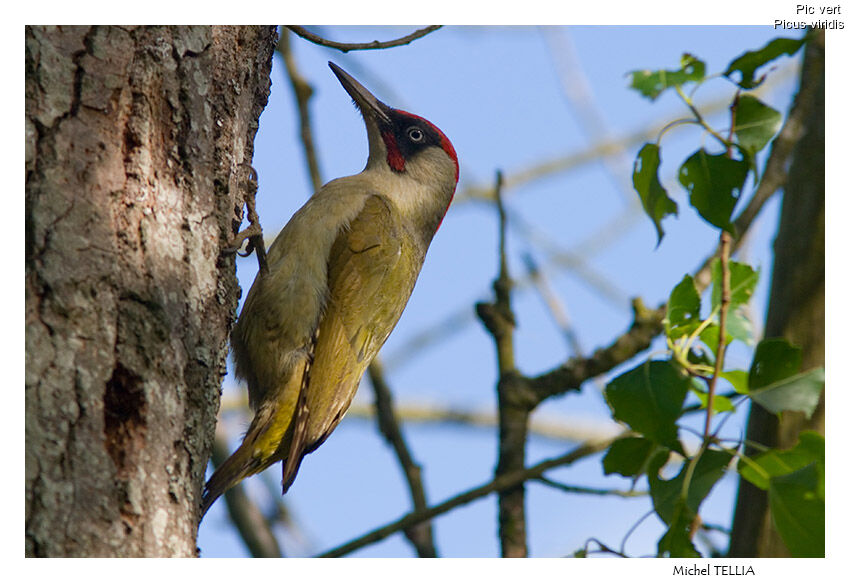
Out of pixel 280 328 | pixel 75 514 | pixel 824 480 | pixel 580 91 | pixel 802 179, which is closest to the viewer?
pixel 75 514

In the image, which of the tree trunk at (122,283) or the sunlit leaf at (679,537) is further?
the sunlit leaf at (679,537)

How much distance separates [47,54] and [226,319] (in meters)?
→ 0.85

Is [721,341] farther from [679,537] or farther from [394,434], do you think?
[394,434]

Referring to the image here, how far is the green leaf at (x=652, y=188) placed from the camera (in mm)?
2561

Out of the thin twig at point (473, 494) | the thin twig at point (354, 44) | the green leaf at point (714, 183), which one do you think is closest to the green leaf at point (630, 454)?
the green leaf at point (714, 183)

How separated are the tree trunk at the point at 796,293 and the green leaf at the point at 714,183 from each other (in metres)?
1.13

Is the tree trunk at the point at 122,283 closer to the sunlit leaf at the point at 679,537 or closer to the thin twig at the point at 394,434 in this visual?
the sunlit leaf at the point at 679,537

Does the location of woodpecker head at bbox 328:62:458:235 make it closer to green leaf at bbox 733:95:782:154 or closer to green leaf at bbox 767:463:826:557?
green leaf at bbox 733:95:782:154

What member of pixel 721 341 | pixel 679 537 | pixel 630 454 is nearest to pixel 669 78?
pixel 721 341

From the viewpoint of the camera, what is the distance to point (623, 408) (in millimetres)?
2250

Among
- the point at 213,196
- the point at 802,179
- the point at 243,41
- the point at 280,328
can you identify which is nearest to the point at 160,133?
the point at 213,196

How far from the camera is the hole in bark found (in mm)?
2094

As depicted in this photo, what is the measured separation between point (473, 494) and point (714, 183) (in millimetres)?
1715

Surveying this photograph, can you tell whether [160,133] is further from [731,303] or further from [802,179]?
[802,179]
